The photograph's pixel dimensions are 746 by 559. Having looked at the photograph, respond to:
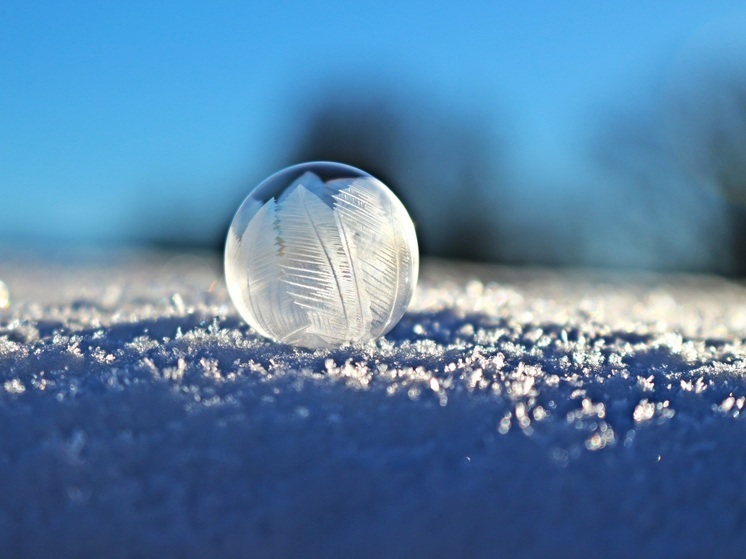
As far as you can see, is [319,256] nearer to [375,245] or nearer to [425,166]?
[375,245]

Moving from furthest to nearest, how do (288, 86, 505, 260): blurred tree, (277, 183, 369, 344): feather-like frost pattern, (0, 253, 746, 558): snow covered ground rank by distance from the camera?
(288, 86, 505, 260): blurred tree, (277, 183, 369, 344): feather-like frost pattern, (0, 253, 746, 558): snow covered ground

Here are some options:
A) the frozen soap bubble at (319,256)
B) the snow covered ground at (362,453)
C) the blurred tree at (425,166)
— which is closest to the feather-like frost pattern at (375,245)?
the frozen soap bubble at (319,256)

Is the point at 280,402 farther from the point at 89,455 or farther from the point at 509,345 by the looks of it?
the point at 509,345

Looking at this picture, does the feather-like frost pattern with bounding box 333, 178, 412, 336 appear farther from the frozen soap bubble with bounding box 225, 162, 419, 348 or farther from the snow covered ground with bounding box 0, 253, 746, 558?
the snow covered ground with bounding box 0, 253, 746, 558

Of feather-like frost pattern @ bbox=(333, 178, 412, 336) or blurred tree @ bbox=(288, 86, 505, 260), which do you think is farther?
blurred tree @ bbox=(288, 86, 505, 260)

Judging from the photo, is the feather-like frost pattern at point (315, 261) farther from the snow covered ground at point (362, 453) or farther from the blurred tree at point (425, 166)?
the blurred tree at point (425, 166)

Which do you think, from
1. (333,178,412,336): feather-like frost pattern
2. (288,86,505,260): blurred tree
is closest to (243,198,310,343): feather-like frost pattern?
(333,178,412,336): feather-like frost pattern
